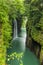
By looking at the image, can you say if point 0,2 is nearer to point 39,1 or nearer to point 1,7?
point 1,7

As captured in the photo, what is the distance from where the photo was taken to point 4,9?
7.82m

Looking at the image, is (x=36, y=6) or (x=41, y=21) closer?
(x=41, y=21)

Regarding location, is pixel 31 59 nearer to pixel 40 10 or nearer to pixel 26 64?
pixel 26 64

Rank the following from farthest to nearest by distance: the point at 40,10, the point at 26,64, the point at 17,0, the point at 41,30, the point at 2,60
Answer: the point at 40,10, the point at 41,30, the point at 26,64, the point at 17,0, the point at 2,60

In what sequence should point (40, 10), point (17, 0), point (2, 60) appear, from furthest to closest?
point (40, 10) < point (17, 0) < point (2, 60)

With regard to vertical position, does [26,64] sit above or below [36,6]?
below

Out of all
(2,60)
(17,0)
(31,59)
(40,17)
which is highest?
(17,0)

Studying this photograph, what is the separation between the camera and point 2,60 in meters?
6.87

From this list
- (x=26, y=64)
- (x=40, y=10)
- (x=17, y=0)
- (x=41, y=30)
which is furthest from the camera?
(x=40, y=10)

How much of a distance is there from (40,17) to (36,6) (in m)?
1.64

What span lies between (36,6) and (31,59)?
4.41 metres

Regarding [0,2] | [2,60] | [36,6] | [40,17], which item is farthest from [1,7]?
[36,6]

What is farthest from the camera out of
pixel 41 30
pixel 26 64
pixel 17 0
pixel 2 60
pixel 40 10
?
pixel 40 10

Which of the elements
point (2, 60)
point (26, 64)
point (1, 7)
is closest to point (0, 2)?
point (1, 7)
